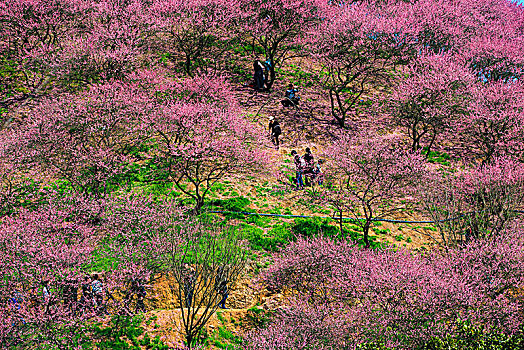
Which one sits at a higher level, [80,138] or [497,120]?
[497,120]

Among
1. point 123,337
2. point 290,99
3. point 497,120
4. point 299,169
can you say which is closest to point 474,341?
point 123,337

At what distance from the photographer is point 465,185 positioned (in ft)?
69.9

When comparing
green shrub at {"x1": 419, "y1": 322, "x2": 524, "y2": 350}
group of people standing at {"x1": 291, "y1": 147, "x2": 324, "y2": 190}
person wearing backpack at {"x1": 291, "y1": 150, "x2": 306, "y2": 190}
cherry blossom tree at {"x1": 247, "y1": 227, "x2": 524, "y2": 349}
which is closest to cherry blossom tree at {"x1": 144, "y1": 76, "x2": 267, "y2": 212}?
person wearing backpack at {"x1": 291, "y1": 150, "x2": 306, "y2": 190}

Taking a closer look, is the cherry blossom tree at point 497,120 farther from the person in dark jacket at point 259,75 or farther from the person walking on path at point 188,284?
the person walking on path at point 188,284

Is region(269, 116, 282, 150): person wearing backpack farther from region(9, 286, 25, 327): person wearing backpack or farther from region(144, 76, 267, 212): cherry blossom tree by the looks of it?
region(9, 286, 25, 327): person wearing backpack

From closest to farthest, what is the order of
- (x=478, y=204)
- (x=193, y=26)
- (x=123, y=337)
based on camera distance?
(x=123, y=337)
(x=478, y=204)
(x=193, y=26)

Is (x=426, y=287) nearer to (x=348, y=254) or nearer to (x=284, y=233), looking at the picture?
(x=348, y=254)

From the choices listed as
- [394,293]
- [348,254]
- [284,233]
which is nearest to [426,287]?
[394,293]

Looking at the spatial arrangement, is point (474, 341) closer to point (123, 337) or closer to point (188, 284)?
point (188, 284)

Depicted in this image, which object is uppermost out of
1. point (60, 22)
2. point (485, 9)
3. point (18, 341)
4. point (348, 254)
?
point (485, 9)

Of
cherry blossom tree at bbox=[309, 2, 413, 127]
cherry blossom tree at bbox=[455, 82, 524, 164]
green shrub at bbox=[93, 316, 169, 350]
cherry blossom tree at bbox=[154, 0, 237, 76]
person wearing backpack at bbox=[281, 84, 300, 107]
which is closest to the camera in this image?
green shrub at bbox=[93, 316, 169, 350]

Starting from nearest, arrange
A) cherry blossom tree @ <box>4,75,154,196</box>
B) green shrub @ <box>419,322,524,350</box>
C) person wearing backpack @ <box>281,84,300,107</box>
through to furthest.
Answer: green shrub @ <box>419,322,524,350</box> → cherry blossom tree @ <box>4,75,154,196</box> → person wearing backpack @ <box>281,84,300,107</box>

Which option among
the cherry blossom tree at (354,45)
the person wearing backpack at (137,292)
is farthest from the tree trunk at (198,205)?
the cherry blossom tree at (354,45)

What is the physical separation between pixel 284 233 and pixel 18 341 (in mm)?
12222
